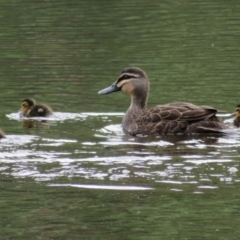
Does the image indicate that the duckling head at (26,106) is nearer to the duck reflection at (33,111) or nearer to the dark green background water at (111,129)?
the duck reflection at (33,111)

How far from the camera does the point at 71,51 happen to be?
17.5 meters

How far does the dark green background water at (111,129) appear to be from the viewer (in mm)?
8211

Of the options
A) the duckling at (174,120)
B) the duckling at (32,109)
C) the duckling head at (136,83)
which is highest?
the duckling head at (136,83)

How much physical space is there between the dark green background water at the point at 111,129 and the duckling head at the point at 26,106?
12 cm

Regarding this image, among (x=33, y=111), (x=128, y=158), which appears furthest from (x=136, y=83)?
(x=128, y=158)

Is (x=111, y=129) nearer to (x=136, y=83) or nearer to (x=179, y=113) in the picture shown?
(x=179, y=113)

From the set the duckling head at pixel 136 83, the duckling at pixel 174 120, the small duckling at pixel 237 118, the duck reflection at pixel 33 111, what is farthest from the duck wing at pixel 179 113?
the duck reflection at pixel 33 111

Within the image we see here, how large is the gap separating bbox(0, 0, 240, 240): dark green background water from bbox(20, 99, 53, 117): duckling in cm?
15

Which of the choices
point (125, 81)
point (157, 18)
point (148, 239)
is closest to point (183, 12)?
point (157, 18)

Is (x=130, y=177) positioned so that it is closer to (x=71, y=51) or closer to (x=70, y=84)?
(x=70, y=84)

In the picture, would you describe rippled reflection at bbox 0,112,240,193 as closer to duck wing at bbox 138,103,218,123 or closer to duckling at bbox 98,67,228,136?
duckling at bbox 98,67,228,136

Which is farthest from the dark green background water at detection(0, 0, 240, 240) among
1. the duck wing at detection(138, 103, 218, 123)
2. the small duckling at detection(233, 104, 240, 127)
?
the small duckling at detection(233, 104, 240, 127)

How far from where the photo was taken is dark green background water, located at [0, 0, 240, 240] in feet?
26.9

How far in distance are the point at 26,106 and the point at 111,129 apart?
56.8 inches
